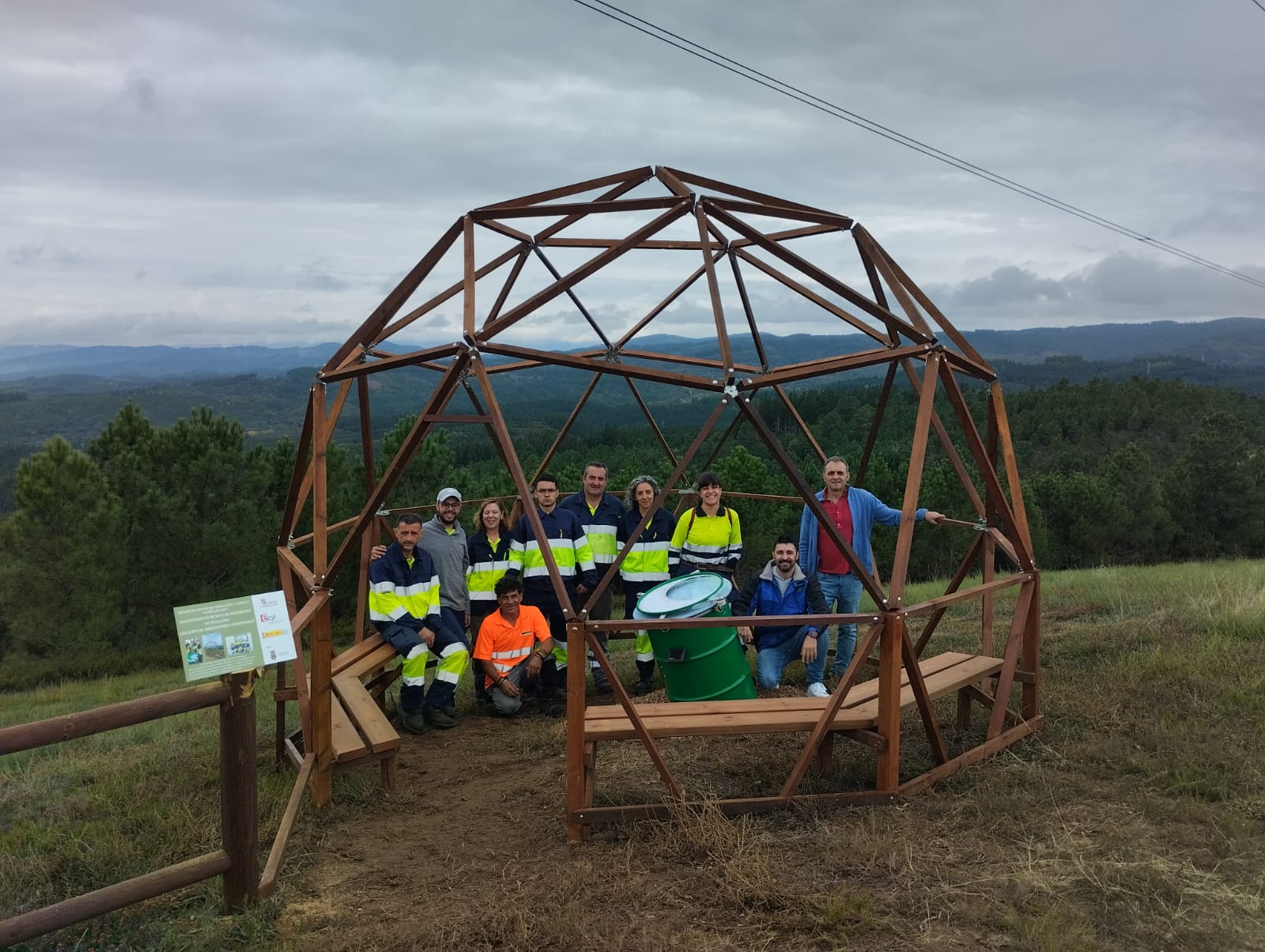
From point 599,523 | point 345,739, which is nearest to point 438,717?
point 345,739

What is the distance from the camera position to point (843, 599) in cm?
738

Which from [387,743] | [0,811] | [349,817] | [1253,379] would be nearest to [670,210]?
[387,743]

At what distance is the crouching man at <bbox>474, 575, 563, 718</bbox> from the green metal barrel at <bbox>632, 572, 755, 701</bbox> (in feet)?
5.25

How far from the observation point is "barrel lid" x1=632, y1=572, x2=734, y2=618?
5.74 meters

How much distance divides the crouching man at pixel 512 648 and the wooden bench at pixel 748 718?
2.05 m

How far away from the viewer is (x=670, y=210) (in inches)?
218

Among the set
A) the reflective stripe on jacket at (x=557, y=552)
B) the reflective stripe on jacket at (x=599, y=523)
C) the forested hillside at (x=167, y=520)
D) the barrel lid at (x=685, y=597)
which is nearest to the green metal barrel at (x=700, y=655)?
the barrel lid at (x=685, y=597)

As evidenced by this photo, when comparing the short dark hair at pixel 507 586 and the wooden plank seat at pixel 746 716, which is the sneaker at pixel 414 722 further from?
the wooden plank seat at pixel 746 716

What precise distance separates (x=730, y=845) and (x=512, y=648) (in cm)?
330

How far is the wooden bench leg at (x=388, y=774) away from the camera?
5.74 m

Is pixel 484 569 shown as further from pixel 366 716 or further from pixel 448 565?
pixel 366 716

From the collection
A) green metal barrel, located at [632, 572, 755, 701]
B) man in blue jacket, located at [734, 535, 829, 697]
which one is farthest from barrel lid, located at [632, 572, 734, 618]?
man in blue jacket, located at [734, 535, 829, 697]

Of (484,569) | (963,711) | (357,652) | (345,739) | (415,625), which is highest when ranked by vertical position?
(484,569)

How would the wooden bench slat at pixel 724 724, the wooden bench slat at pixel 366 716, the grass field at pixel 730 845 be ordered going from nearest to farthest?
the grass field at pixel 730 845, the wooden bench slat at pixel 724 724, the wooden bench slat at pixel 366 716
